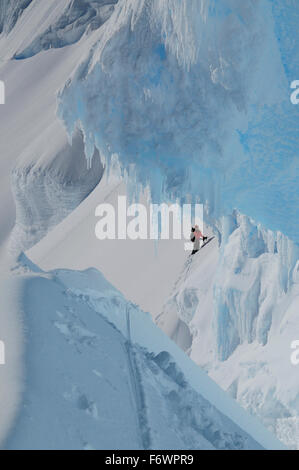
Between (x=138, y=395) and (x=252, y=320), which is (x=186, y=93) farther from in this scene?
(x=138, y=395)

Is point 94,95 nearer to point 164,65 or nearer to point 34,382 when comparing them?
point 164,65

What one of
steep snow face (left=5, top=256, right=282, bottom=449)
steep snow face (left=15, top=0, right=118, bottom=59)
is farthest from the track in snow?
steep snow face (left=15, top=0, right=118, bottom=59)

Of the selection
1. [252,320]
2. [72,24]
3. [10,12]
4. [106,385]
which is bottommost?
[106,385]

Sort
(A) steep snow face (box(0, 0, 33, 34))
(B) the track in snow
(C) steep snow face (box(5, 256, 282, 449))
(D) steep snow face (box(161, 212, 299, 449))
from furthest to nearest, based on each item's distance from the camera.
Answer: (A) steep snow face (box(0, 0, 33, 34))
(D) steep snow face (box(161, 212, 299, 449))
(B) the track in snow
(C) steep snow face (box(5, 256, 282, 449))

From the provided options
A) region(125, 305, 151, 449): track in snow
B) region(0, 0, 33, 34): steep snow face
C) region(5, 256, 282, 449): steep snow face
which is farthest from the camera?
region(0, 0, 33, 34): steep snow face

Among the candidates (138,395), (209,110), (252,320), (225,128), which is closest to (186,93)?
(209,110)

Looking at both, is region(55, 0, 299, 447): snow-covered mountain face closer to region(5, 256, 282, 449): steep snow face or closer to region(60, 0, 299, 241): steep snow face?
region(60, 0, 299, 241): steep snow face

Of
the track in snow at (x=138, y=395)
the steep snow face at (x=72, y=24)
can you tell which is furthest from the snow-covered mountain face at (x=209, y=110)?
the steep snow face at (x=72, y=24)
